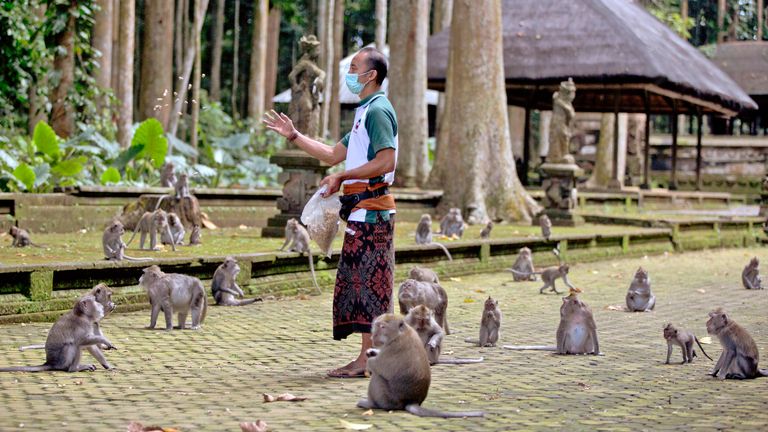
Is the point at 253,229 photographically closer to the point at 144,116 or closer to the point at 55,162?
the point at 55,162

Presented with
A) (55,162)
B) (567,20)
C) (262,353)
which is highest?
(567,20)

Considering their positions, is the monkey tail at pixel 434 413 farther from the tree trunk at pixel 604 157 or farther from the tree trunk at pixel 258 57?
the tree trunk at pixel 604 157

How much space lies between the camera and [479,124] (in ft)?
62.8

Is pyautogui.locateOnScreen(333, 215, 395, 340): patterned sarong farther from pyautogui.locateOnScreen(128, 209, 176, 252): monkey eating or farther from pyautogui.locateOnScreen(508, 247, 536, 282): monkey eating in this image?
pyautogui.locateOnScreen(508, 247, 536, 282): monkey eating

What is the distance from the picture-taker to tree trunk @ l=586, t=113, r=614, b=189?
3109 centimetres

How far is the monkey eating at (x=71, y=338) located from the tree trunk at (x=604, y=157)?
25.5 metres

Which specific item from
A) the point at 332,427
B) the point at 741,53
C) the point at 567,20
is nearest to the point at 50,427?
the point at 332,427

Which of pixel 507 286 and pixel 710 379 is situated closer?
pixel 710 379

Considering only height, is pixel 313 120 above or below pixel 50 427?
above

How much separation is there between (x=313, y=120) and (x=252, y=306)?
4515 millimetres

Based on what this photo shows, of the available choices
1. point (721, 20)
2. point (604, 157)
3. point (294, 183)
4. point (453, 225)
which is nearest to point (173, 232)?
point (294, 183)

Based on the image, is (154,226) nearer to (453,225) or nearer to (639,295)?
(639,295)

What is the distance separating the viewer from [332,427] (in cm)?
519

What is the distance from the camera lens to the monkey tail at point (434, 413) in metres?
5.41
